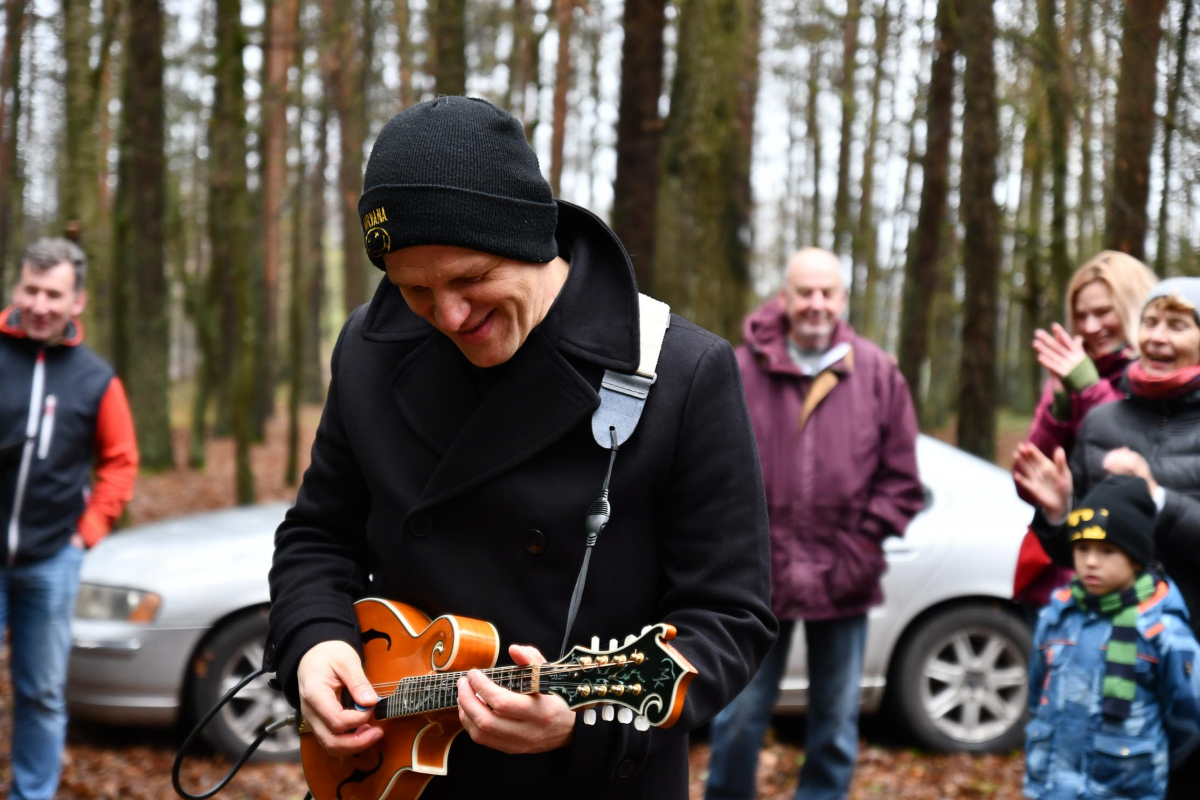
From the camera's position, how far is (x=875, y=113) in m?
21.5

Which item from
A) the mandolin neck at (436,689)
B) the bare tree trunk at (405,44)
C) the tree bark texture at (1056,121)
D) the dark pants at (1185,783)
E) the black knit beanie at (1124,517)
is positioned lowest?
the dark pants at (1185,783)

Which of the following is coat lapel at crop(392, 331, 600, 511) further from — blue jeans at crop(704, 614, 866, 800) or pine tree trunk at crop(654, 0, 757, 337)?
pine tree trunk at crop(654, 0, 757, 337)

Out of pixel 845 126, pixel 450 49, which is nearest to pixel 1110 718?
pixel 450 49

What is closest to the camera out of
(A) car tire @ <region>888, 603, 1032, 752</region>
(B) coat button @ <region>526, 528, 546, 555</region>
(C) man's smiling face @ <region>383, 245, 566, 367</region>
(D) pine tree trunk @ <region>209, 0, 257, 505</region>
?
(C) man's smiling face @ <region>383, 245, 566, 367</region>

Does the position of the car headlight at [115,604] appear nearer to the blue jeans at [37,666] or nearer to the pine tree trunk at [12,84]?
the blue jeans at [37,666]

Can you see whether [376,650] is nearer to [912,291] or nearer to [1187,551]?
[1187,551]

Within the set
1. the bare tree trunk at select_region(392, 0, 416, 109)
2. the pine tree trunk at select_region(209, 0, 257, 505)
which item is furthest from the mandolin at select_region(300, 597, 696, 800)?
the bare tree trunk at select_region(392, 0, 416, 109)

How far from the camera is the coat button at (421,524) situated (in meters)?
2.06

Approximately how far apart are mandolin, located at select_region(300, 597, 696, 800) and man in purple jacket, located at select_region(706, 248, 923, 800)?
2.59m

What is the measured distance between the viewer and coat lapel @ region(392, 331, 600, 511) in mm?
2018

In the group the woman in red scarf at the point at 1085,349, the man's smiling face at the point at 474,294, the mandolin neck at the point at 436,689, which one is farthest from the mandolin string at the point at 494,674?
the woman in red scarf at the point at 1085,349

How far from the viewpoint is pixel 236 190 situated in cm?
1132

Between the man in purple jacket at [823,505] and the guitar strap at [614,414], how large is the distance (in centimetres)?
265

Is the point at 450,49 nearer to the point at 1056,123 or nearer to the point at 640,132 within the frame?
the point at 640,132
